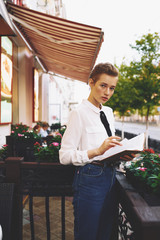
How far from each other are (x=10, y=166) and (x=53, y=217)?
1818 millimetres

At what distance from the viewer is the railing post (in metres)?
2.11

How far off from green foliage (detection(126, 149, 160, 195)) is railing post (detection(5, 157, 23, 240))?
43.7 inches

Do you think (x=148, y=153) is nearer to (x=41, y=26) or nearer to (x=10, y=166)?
(x=10, y=166)

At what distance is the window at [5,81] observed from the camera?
5.18m

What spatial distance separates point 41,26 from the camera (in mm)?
4988

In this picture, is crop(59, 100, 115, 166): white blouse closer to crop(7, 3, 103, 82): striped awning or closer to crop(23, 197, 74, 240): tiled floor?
crop(23, 197, 74, 240): tiled floor

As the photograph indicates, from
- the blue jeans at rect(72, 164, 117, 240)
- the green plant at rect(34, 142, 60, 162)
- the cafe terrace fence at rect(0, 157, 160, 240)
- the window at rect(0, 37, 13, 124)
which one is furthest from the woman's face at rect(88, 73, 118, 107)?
the window at rect(0, 37, 13, 124)

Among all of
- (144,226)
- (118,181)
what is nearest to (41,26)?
(118,181)

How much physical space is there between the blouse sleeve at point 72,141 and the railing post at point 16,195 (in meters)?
0.82

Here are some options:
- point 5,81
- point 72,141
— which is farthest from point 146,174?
point 5,81

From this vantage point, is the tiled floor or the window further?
the window

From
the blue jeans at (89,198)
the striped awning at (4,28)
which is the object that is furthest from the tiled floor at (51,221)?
the striped awning at (4,28)

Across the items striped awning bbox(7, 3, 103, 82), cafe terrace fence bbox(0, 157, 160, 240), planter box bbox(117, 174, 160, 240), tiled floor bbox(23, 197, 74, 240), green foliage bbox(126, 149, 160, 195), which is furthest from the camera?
striped awning bbox(7, 3, 103, 82)

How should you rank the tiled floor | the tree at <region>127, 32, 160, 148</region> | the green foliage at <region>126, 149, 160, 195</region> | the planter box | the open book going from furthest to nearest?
1. the tree at <region>127, 32, 160, 148</region>
2. the tiled floor
3. the green foliage at <region>126, 149, 160, 195</region>
4. the open book
5. the planter box
